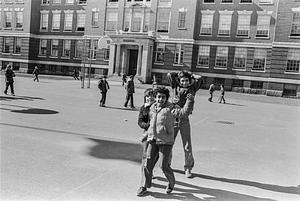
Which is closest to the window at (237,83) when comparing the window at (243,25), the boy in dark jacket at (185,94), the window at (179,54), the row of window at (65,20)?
the window at (243,25)

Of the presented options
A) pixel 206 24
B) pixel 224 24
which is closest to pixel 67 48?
pixel 206 24

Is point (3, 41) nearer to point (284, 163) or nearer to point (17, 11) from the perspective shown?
point (17, 11)

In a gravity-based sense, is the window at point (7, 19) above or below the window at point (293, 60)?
above

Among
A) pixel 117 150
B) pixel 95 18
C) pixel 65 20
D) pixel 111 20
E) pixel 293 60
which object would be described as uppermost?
pixel 95 18

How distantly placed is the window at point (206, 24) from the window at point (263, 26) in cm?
558

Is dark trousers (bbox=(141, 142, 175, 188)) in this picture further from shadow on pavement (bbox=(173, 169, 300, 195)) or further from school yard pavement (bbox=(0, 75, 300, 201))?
shadow on pavement (bbox=(173, 169, 300, 195))

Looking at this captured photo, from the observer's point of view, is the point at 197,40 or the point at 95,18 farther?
the point at 95,18

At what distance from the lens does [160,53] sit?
43.9m

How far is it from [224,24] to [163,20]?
7.69 metres

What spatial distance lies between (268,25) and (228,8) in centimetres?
513

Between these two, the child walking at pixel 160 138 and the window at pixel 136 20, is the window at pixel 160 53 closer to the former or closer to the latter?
the window at pixel 136 20

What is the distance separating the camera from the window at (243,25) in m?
40.3

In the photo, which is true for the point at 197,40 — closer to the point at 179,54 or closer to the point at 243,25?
the point at 179,54

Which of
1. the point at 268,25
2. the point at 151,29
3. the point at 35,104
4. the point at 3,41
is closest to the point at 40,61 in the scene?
the point at 3,41
